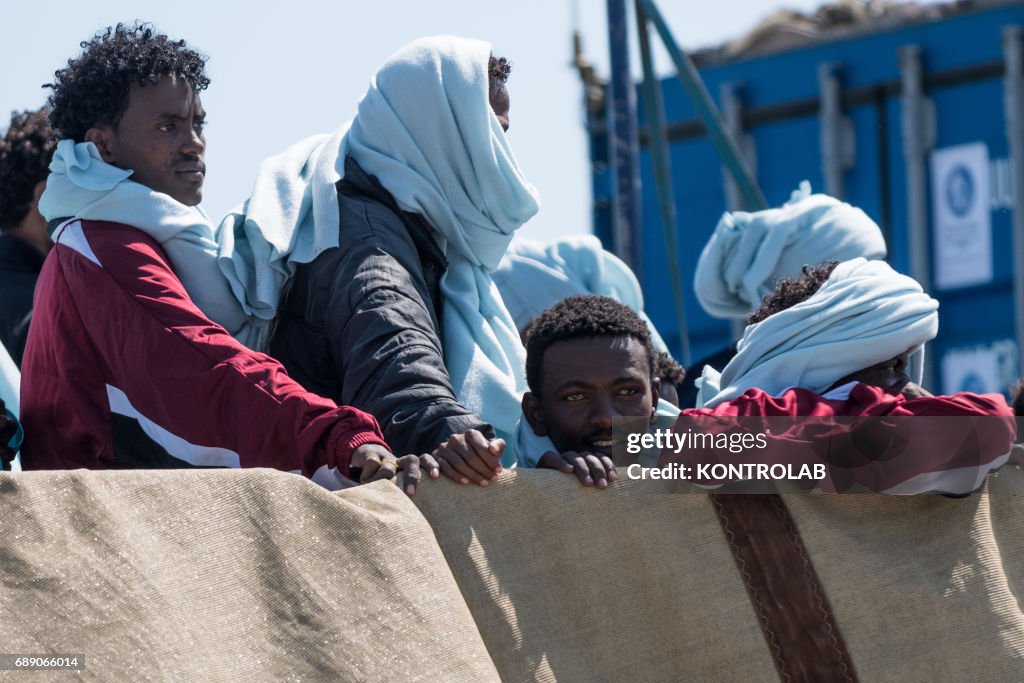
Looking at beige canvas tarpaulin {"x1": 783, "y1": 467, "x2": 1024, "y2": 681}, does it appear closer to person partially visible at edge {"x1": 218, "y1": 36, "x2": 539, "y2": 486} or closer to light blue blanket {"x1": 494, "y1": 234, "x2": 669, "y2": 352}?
person partially visible at edge {"x1": 218, "y1": 36, "x2": 539, "y2": 486}

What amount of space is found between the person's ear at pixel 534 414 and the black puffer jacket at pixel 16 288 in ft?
3.93

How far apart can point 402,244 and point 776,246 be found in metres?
2.09

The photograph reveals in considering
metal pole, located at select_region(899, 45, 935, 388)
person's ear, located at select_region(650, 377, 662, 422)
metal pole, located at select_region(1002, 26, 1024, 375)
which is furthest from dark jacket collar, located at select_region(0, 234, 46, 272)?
metal pole, located at select_region(899, 45, 935, 388)

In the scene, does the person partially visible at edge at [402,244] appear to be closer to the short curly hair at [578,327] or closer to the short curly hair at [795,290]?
the short curly hair at [578,327]

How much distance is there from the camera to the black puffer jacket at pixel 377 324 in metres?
3.58

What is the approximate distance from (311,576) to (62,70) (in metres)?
1.61

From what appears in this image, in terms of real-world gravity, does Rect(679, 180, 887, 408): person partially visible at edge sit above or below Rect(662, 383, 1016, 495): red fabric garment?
below

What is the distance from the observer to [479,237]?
14.3 ft

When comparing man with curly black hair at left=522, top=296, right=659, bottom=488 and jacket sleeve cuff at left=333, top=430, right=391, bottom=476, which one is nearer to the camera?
jacket sleeve cuff at left=333, top=430, right=391, bottom=476

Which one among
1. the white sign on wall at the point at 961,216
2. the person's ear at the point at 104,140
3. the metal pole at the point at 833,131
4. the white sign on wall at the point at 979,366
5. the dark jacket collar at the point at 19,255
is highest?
the person's ear at the point at 104,140

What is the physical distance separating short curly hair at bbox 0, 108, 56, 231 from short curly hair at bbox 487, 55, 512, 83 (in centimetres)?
123

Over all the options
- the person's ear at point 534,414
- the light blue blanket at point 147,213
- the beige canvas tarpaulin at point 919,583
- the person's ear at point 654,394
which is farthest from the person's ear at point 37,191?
the beige canvas tarpaulin at point 919,583

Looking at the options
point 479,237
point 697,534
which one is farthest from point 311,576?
point 479,237

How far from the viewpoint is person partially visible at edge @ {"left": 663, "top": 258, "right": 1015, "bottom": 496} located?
11.2 ft
